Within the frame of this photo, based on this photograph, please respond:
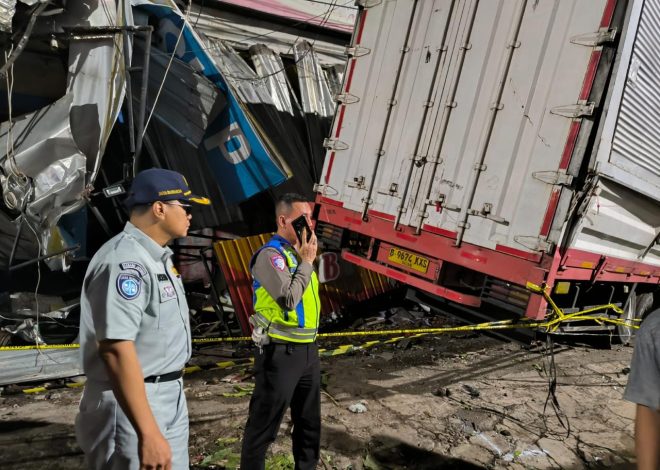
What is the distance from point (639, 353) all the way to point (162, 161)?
20.9 ft

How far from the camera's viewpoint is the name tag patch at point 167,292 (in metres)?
1.85

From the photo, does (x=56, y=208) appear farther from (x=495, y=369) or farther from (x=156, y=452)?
(x=495, y=369)

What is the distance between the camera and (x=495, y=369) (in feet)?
18.7

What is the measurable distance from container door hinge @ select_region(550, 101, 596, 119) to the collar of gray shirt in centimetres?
364

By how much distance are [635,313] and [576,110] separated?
13.8ft

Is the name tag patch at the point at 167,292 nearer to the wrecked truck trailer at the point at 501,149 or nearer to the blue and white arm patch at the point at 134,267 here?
the blue and white arm patch at the point at 134,267

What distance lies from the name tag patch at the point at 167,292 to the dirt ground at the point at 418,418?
1930 mm

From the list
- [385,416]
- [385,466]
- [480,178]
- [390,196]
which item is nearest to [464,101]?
[480,178]

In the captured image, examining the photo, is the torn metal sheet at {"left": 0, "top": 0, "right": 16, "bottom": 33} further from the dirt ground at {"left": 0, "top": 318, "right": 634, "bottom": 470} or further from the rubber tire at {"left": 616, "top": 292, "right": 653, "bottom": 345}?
the rubber tire at {"left": 616, "top": 292, "right": 653, "bottom": 345}

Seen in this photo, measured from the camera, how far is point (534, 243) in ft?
13.6

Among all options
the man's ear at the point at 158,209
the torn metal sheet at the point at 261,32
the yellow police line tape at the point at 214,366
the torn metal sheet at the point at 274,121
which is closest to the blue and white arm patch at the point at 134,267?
the man's ear at the point at 158,209

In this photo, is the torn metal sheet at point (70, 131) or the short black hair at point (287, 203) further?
the torn metal sheet at point (70, 131)

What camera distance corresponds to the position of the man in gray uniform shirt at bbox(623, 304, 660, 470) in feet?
5.05

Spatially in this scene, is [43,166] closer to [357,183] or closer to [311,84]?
[357,183]
